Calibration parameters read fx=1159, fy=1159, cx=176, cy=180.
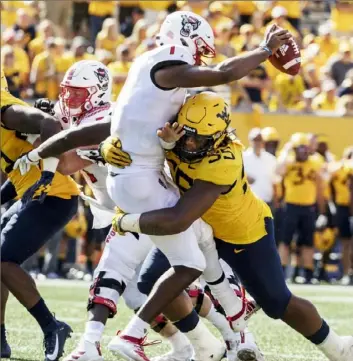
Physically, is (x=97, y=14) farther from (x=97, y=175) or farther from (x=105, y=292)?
(x=105, y=292)

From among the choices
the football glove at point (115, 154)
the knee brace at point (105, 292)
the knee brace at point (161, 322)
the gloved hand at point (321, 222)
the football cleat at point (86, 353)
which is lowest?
the gloved hand at point (321, 222)

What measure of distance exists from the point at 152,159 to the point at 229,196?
0.39m

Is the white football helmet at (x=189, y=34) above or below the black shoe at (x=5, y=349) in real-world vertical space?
above

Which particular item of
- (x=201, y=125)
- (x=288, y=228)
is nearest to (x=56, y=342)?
(x=201, y=125)

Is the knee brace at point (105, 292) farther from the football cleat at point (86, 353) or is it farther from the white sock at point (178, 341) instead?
the white sock at point (178, 341)

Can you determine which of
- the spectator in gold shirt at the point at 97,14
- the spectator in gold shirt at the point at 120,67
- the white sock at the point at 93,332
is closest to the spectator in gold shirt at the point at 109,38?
the spectator in gold shirt at the point at 97,14

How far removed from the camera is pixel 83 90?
573 cm

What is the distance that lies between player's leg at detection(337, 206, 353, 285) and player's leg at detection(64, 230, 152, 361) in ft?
22.8

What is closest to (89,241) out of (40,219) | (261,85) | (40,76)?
(40,76)

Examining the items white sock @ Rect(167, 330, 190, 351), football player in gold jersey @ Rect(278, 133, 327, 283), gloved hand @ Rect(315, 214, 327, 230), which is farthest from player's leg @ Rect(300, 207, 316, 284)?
white sock @ Rect(167, 330, 190, 351)

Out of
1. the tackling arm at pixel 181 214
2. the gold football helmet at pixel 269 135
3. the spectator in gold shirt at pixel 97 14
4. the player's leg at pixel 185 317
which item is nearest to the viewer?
the tackling arm at pixel 181 214

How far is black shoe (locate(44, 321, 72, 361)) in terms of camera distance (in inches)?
221

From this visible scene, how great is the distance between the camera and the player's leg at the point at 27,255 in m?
5.75

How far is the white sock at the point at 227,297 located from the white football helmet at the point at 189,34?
1058mm
